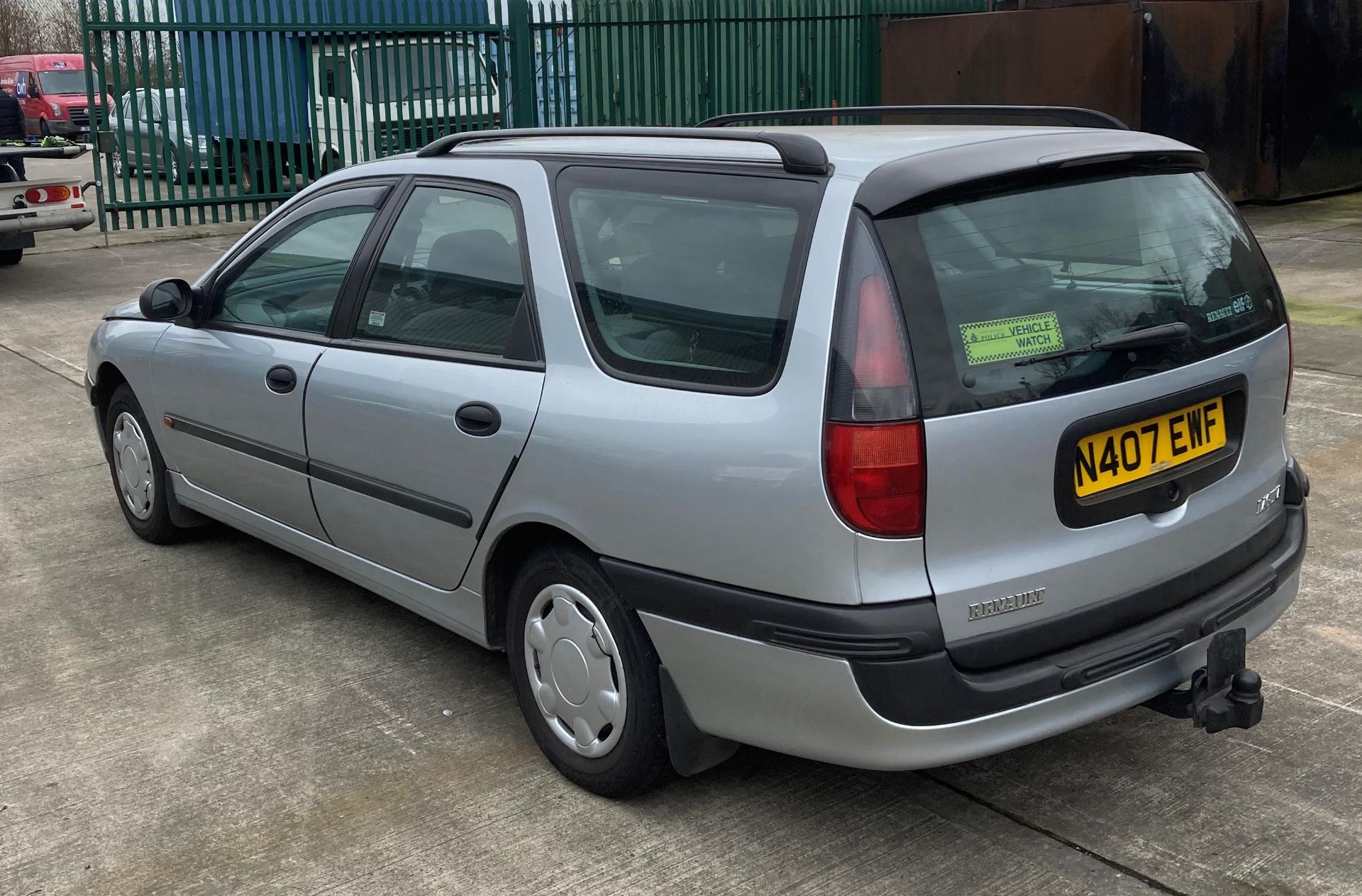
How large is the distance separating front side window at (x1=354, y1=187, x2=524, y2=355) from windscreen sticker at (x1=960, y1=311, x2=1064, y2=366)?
1.19 meters

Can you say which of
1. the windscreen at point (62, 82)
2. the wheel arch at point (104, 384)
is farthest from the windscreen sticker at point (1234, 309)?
the windscreen at point (62, 82)

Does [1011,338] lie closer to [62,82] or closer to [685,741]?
[685,741]

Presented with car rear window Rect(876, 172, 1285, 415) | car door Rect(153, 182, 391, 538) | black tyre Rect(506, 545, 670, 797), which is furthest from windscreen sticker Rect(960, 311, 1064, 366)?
car door Rect(153, 182, 391, 538)

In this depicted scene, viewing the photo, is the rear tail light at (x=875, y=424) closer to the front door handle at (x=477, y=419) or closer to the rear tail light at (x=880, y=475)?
the rear tail light at (x=880, y=475)

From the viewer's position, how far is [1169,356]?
2.85 meters

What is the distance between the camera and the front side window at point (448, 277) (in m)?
3.39

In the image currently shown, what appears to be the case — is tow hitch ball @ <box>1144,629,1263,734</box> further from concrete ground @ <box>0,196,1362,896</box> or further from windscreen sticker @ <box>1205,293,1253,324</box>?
windscreen sticker @ <box>1205,293,1253,324</box>

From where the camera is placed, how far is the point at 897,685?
2576 mm

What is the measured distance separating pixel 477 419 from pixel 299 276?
123 cm

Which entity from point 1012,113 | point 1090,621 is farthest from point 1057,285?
point 1012,113

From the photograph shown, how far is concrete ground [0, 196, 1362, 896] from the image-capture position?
289 cm

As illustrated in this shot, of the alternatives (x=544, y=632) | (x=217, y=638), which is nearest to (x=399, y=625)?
(x=217, y=638)

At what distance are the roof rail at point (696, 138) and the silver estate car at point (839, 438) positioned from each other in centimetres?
1

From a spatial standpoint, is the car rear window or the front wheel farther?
the front wheel
